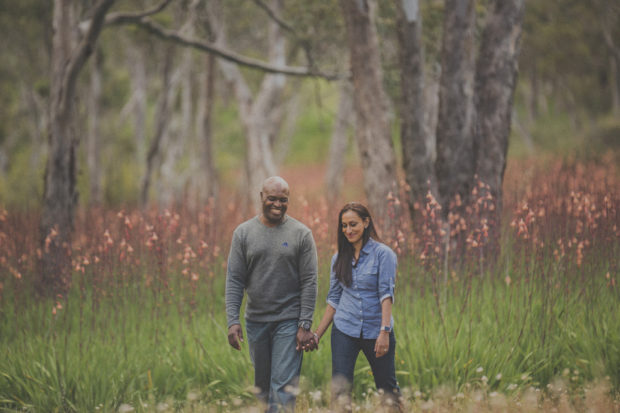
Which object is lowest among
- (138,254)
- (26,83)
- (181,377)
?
(181,377)

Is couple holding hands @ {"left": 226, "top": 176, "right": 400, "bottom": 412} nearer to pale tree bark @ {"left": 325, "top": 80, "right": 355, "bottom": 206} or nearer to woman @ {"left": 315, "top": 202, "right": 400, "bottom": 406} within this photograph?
woman @ {"left": 315, "top": 202, "right": 400, "bottom": 406}

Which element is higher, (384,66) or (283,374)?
(384,66)

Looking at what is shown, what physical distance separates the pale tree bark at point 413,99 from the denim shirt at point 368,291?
430cm

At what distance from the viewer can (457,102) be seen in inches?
295

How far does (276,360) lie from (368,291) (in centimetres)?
70

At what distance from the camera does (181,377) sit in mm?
5160

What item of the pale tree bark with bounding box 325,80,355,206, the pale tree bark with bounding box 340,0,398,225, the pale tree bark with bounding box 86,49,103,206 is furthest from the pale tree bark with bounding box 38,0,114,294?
the pale tree bark with bounding box 325,80,355,206

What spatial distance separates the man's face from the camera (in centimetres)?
370

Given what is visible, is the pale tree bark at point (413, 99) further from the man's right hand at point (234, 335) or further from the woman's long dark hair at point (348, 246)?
the man's right hand at point (234, 335)

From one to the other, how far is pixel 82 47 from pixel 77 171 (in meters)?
1.59

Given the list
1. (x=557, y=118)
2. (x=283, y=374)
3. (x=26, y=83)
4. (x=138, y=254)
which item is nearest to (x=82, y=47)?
(x=138, y=254)

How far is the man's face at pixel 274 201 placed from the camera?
3697 mm

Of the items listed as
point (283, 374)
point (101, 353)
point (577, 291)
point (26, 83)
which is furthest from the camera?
point (26, 83)

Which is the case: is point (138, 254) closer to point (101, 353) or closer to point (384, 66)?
point (101, 353)
